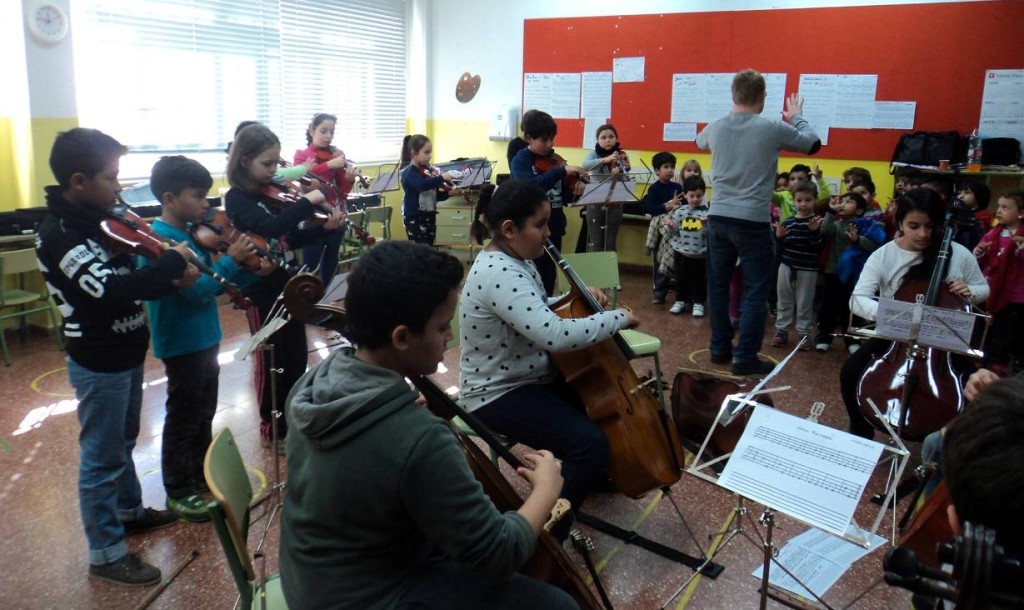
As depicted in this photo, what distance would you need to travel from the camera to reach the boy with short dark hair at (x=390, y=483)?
47.5 inches

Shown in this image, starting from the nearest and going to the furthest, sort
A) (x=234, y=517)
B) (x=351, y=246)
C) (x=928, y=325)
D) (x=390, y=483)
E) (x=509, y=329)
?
1. (x=390, y=483)
2. (x=234, y=517)
3. (x=509, y=329)
4. (x=928, y=325)
5. (x=351, y=246)

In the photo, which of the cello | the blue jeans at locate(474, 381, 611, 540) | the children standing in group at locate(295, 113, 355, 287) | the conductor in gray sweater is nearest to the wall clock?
the children standing in group at locate(295, 113, 355, 287)

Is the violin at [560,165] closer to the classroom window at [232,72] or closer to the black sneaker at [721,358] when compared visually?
the black sneaker at [721,358]

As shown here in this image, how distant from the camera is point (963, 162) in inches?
230

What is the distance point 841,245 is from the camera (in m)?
5.06

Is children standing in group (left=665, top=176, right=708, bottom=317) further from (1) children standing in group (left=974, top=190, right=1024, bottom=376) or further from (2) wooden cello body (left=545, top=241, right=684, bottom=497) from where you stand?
(2) wooden cello body (left=545, top=241, right=684, bottom=497)

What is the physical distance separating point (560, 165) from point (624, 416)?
2.99m

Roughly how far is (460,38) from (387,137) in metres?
1.33

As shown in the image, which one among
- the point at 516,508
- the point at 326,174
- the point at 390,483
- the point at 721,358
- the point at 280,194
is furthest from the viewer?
the point at 326,174

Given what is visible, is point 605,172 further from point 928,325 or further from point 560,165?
point 928,325

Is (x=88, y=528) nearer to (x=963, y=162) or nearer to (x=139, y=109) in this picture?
(x=139, y=109)

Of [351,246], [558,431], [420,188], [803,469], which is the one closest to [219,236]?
[558,431]

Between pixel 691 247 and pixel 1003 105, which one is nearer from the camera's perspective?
pixel 691 247

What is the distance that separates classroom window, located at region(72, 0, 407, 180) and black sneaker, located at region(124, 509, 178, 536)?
145 inches
